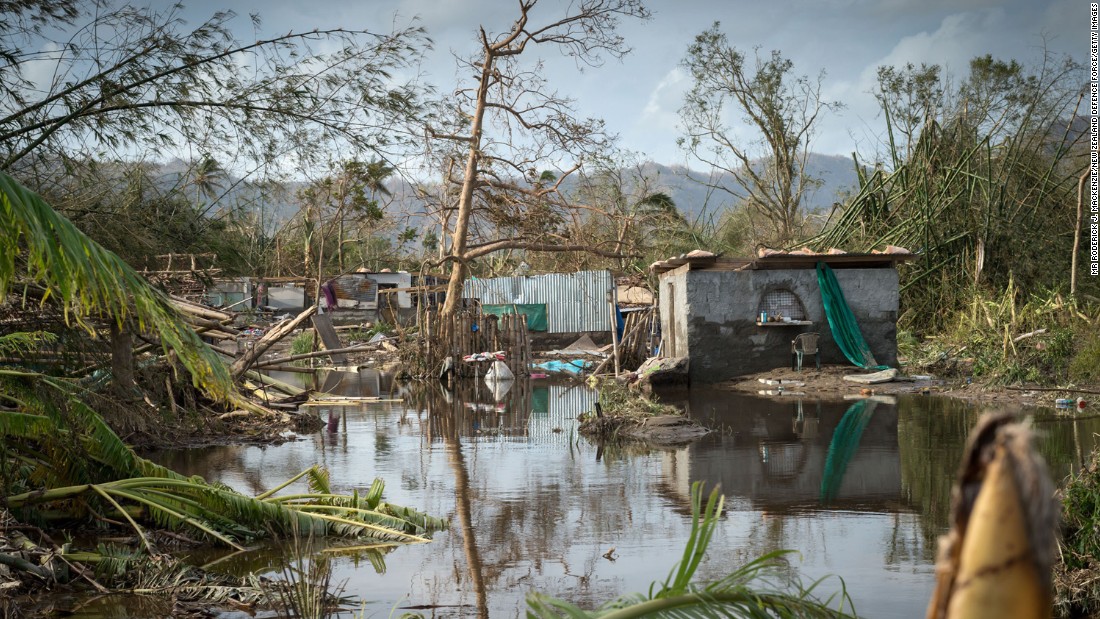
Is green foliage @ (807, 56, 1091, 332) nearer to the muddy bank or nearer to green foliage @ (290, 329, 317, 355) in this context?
the muddy bank

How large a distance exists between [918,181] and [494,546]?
881 inches

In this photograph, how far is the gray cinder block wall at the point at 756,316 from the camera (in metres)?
20.0

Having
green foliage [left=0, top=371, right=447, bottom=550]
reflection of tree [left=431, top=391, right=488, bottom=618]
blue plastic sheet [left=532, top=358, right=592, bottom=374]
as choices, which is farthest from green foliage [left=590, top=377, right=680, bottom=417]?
blue plastic sheet [left=532, top=358, right=592, bottom=374]

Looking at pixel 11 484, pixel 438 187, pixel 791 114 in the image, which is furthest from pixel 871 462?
pixel 791 114

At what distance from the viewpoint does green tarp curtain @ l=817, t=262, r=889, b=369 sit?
20.1 metres

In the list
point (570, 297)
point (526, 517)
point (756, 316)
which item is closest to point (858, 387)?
point (756, 316)

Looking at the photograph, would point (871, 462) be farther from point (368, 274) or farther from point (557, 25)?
point (368, 274)

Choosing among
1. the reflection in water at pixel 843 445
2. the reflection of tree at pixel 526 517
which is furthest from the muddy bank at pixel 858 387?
the reflection of tree at pixel 526 517

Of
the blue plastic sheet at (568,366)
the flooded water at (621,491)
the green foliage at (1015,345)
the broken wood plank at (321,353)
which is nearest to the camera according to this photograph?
the flooded water at (621,491)

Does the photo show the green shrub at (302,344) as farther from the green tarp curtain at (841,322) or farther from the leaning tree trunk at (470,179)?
the green tarp curtain at (841,322)

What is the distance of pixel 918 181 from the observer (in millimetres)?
26109

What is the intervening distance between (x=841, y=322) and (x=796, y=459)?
10.7 meters

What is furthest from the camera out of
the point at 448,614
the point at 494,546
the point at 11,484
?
the point at 494,546

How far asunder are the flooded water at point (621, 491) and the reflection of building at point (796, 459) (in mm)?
33
